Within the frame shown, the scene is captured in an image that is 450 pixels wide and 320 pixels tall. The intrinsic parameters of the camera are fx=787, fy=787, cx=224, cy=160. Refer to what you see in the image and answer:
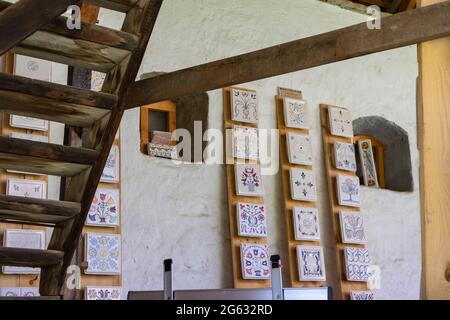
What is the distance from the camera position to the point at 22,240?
188 inches

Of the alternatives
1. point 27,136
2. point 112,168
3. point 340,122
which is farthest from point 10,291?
point 340,122

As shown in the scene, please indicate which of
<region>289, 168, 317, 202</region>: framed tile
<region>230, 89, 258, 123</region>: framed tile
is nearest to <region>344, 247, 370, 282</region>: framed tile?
<region>289, 168, 317, 202</region>: framed tile

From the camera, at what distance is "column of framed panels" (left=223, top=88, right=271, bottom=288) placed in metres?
5.76

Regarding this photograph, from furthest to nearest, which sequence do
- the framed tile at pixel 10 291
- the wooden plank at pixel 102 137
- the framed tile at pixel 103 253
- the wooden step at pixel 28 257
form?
the framed tile at pixel 103 253 < the framed tile at pixel 10 291 < the wooden step at pixel 28 257 < the wooden plank at pixel 102 137

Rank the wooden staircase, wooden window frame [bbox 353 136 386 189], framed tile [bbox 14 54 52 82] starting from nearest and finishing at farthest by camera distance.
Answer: the wooden staircase, framed tile [bbox 14 54 52 82], wooden window frame [bbox 353 136 386 189]

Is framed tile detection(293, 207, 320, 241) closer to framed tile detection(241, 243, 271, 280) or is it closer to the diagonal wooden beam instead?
framed tile detection(241, 243, 271, 280)

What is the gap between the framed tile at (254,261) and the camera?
5.73 m

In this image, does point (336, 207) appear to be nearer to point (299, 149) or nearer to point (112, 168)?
point (299, 149)

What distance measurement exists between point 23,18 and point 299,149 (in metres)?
3.61

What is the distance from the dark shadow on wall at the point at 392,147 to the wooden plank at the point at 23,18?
14.3 ft

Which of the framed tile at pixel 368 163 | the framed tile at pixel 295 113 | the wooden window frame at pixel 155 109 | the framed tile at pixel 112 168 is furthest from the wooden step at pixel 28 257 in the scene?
the framed tile at pixel 368 163

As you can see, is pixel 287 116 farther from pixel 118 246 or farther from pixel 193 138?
pixel 118 246

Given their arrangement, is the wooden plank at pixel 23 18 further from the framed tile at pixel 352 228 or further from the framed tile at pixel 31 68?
the framed tile at pixel 352 228

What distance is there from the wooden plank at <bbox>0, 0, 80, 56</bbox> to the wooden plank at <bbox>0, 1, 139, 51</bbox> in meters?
0.07
